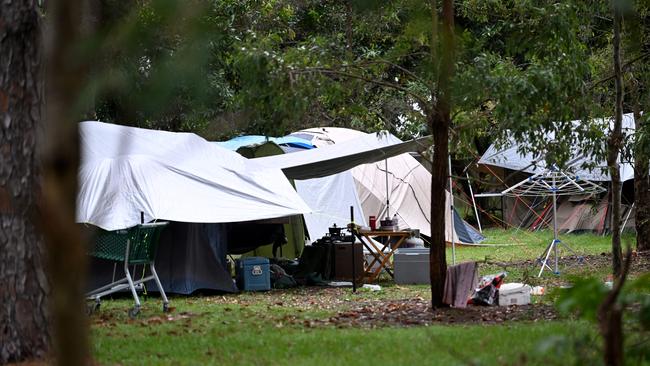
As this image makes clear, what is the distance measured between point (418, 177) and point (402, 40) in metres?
9.80

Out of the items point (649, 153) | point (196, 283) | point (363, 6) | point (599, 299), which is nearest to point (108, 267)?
point (196, 283)

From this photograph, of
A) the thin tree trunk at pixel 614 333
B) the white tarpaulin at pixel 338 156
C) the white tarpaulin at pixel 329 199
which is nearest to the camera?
the thin tree trunk at pixel 614 333

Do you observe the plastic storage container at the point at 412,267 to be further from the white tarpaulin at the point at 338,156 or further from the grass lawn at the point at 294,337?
the grass lawn at the point at 294,337

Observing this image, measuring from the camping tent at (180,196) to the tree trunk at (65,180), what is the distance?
26.5ft

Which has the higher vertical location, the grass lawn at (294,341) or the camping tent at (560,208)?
the camping tent at (560,208)

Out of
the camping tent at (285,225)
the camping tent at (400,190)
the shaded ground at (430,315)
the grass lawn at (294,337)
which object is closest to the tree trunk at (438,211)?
the shaded ground at (430,315)

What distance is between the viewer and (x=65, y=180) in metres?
1.47

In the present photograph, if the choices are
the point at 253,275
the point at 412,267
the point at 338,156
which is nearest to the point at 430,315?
the point at 253,275

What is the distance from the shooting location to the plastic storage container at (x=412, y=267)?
38.4ft

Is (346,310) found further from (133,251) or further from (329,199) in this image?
(329,199)

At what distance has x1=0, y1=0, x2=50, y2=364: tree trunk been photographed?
5.33 metres

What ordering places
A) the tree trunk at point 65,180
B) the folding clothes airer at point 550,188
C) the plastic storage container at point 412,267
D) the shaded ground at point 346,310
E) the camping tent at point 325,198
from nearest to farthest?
the tree trunk at point 65,180
the shaded ground at point 346,310
the plastic storage container at point 412,267
the folding clothes airer at point 550,188
the camping tent at point 325,198

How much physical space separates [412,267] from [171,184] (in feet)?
10.3

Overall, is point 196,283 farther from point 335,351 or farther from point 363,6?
point 363,6
